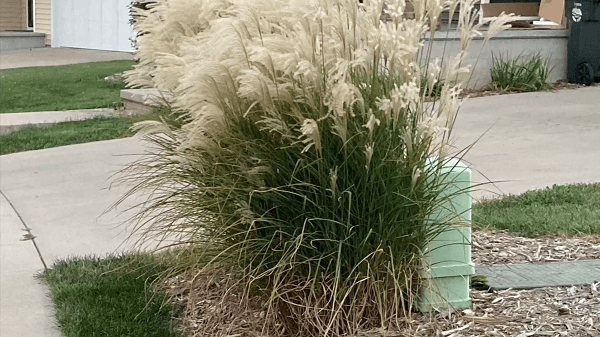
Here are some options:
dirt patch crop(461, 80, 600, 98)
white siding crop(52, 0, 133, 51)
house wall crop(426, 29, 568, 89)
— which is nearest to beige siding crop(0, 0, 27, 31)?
white siding crop(52, 0, 133, 51)

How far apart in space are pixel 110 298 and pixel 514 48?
28.8ft

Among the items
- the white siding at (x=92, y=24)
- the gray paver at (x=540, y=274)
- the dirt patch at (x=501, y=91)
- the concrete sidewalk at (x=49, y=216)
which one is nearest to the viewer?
the gray paver at (x=540, y=274)

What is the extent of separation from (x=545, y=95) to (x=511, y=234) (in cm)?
633

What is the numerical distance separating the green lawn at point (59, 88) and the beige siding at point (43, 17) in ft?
29.4

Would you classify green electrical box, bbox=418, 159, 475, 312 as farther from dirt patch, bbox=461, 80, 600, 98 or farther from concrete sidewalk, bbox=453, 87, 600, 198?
dirt patch, bbox=461, 80, 600, 98

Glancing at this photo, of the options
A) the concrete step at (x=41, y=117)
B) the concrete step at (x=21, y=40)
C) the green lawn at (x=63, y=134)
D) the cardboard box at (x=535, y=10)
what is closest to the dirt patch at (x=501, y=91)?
the cardboard box at (x=535, y=10)

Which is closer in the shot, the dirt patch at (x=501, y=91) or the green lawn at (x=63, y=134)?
the green lawn at (x=63, y=134)

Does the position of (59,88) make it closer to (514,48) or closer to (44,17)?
(514,48)

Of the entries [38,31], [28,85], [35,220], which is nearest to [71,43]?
[38,31]

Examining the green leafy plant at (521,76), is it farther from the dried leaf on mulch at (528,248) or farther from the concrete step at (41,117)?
the dried leaf on mulch at (528,248)

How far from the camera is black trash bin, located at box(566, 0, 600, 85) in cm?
1173

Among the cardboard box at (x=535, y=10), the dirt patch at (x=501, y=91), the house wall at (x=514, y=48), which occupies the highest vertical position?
the cardboard box at (x=535, y=10)

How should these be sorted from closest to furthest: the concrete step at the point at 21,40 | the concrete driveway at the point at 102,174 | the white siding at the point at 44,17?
the concrete driveway at the point at 102,174 → the concrete step at the point at 21,40 → the white siding at the point at 44,17

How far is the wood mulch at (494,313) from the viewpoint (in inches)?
145
